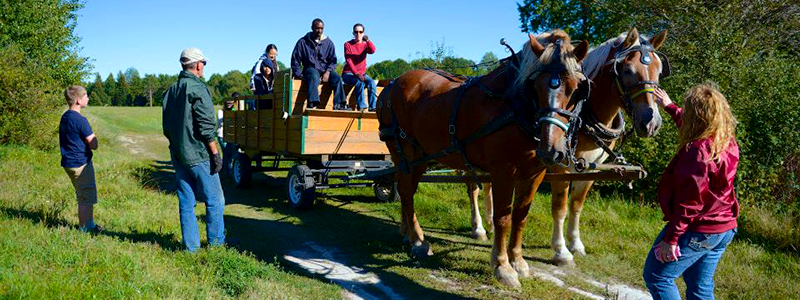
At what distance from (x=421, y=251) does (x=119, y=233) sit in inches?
125

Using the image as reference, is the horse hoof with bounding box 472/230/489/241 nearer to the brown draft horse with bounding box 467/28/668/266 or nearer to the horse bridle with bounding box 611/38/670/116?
the brown draft horse with bounding box 467/28/668/266

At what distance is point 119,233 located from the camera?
17.7 feet

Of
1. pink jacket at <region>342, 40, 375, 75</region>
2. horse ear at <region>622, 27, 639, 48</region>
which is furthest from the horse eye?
pink jacket at <region>342, 40, 375, 75</region>

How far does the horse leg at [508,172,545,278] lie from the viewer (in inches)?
181

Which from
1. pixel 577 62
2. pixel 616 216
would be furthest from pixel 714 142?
pixel 616 216

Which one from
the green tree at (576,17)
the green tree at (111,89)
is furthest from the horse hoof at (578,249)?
the green tree at (111,89)

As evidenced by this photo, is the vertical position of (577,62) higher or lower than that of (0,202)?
higher

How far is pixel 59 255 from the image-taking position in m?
4.06

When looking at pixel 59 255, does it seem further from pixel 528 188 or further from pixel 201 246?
pixel 528 188

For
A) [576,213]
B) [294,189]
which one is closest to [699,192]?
[576,213]

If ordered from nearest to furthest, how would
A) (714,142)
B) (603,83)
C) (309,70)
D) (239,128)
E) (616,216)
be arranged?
(714,142), (603,83), (616,216), (309,70), (239,128)

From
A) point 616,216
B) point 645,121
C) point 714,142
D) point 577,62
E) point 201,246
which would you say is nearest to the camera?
point 714,142

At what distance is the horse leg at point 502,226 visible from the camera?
173 inches

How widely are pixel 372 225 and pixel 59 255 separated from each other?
12.4ft
